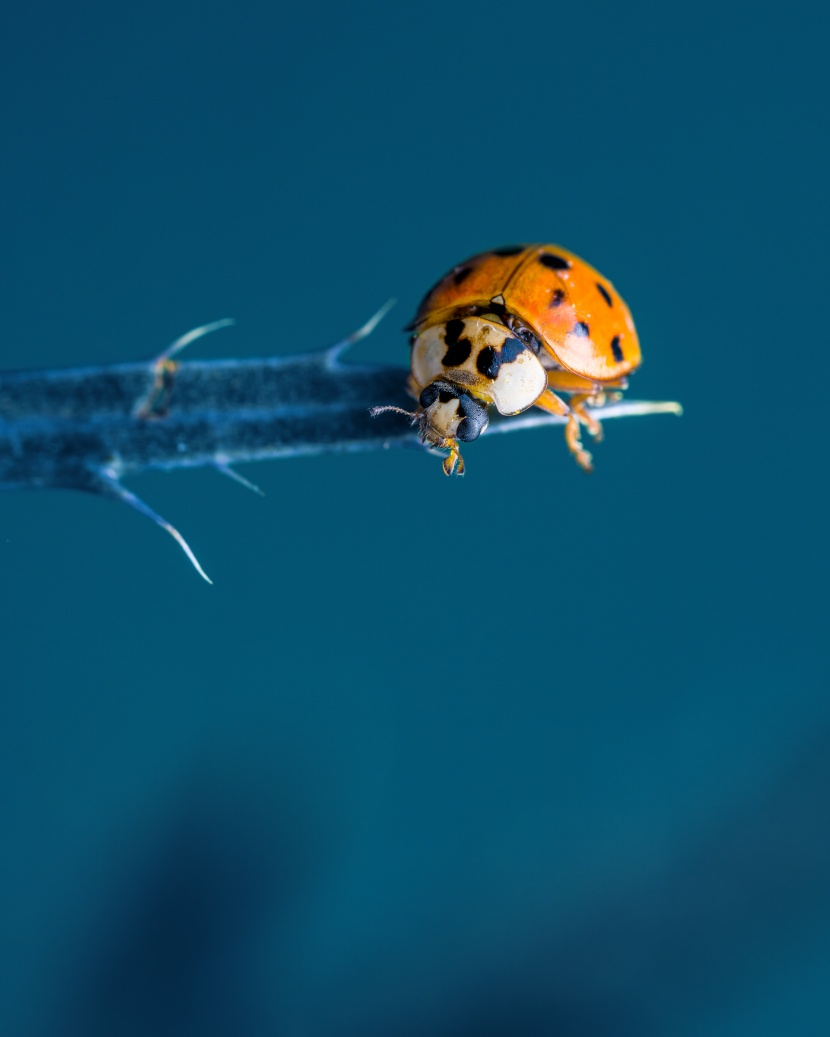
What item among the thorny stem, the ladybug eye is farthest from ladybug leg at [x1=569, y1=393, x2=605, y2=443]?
the thorny stem

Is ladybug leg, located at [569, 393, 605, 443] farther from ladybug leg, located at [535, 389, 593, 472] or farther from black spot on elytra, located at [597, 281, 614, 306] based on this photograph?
black spot on elytra, located at [597, 281, 614, 306]

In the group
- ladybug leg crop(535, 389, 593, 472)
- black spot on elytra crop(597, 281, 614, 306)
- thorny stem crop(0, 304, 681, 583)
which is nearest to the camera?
thorny stem crop(0, 304, 681, 583)

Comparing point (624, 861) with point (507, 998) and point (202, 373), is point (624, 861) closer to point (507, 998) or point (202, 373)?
point (507, 998)

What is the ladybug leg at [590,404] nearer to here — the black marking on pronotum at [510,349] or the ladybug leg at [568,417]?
the ladybug leg at [568,417]

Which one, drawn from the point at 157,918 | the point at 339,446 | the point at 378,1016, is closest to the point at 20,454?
the point at 339,446

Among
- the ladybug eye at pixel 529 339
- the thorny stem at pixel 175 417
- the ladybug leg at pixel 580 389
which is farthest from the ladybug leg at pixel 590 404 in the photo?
the thorny stem at pixel 175 417

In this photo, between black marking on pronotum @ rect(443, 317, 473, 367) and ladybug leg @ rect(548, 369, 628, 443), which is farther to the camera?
ladybug leg @ rect(548, 369, 628, 443)
